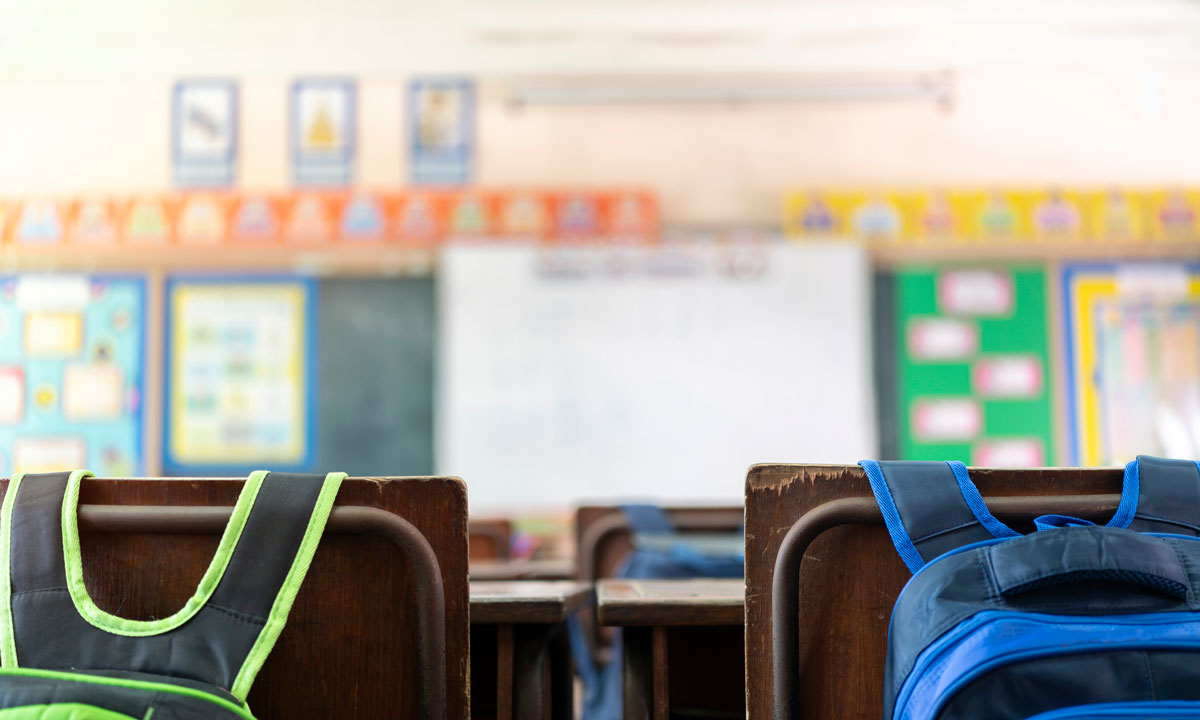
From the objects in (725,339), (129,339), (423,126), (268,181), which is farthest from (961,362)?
(129,339)

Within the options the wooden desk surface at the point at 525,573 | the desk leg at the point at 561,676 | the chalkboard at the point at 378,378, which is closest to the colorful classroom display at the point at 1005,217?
the chalkboard at the point at 378,378

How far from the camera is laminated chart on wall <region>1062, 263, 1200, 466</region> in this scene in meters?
4.00

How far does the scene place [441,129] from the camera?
13.8 feet

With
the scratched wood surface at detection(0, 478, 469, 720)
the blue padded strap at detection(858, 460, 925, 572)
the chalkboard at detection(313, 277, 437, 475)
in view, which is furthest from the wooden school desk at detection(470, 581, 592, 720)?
the chalkboard at detection(313, 277, 437, 475)

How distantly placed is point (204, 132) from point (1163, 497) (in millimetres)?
4121

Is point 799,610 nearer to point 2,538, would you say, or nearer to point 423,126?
point 2,538

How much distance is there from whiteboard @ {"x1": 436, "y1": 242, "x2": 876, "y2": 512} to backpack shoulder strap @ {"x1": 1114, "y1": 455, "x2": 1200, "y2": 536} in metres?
3.17

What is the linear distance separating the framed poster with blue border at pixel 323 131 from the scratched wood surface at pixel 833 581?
12.0 ft

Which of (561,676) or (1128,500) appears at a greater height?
(1128,500)

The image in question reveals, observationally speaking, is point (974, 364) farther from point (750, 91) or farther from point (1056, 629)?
point (1056, 629)

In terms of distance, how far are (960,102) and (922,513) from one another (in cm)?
385

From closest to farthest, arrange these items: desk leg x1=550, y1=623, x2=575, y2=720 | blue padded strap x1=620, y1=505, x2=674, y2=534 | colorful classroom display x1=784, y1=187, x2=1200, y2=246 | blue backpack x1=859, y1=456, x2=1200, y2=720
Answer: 1. blue backpack x1=859, y1=456, x2=1200, y2=720
2. desk leg x1=550, y1=623, x2=575, y2=720
3. blue padded strap x1=620, y1=505, x2=674, y2=534
4. colorful classroom display x1=784, y1=187, x2=1200, y2=246

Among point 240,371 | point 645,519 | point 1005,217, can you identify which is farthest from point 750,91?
point 645,519

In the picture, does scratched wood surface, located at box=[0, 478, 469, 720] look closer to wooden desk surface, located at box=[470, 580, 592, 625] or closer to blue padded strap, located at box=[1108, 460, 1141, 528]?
wooden desk surface, located at box=[470, 580, 592, 625]
